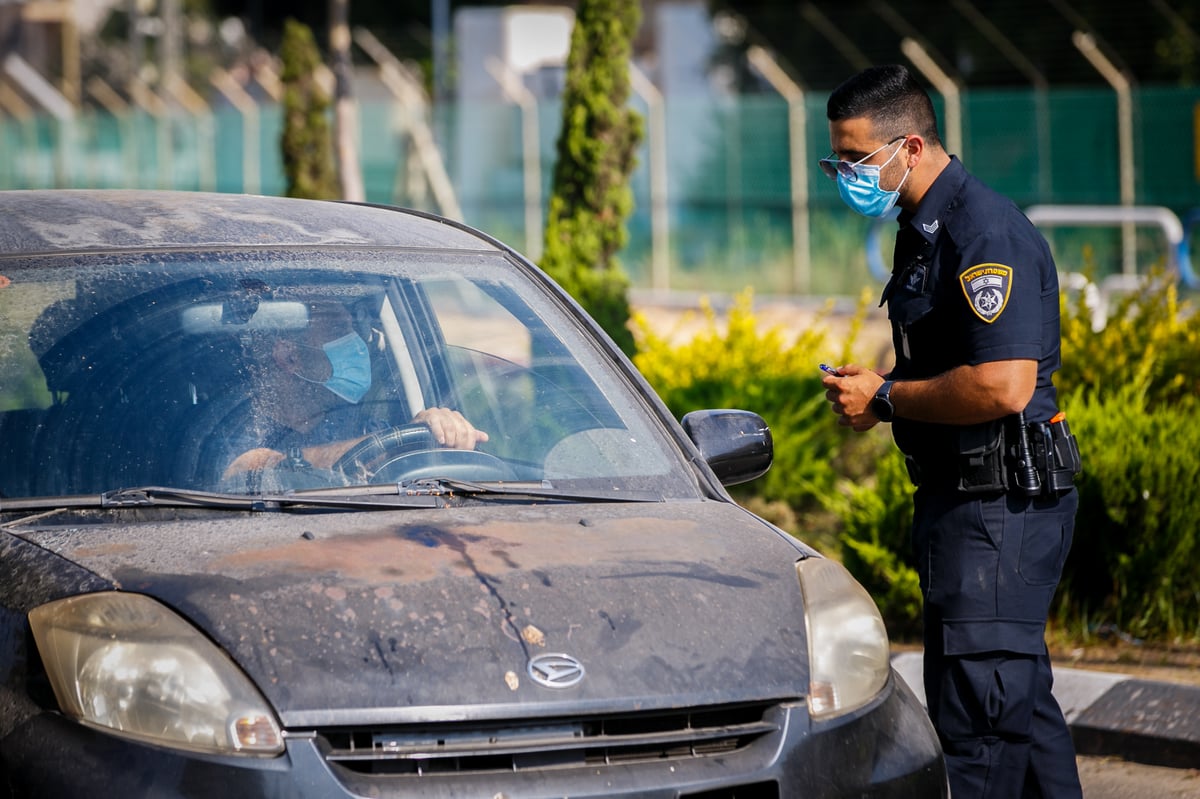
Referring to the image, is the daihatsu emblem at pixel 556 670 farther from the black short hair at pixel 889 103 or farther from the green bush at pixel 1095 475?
the green bush at pixel 1095 475

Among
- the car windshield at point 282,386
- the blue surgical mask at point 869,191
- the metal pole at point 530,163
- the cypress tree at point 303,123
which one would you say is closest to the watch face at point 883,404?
the blue surgical mask at point 869,191

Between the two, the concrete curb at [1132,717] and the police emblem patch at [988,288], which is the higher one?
the police emblem patch at [988,288]

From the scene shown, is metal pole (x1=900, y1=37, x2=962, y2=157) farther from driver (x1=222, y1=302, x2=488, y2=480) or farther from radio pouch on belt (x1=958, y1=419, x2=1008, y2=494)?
driver (x1=222, y1=302, x2=488, y2=480)

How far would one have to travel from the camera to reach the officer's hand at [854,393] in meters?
3.93

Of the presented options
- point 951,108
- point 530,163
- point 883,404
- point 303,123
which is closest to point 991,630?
point 883,404

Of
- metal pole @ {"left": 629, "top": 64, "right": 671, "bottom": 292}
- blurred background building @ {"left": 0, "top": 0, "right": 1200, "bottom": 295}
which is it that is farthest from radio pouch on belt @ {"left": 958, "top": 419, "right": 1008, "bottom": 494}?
metal pole @ {"left": 629, "top": 64, "right": 671, "bottom": 292}

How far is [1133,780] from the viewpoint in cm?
494

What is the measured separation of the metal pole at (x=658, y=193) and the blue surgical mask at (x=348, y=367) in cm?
1752

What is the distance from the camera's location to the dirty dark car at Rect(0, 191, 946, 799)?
260cm

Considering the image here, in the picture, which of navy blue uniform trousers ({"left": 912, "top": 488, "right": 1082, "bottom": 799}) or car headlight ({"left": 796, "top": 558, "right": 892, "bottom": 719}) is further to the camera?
navy blue uniform trousers ({"left": 912, "top": 488, "right": 1082, "bottom": 799})

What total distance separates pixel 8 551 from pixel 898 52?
67.8 feet

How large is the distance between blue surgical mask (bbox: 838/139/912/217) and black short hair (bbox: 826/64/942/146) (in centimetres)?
6

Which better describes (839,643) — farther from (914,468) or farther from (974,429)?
(914,468)

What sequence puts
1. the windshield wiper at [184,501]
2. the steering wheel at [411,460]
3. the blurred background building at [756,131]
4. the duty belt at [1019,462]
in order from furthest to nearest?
the blurred background building at [756,131]
the duty belt at [1019,462]
the steering wheel at [411,460]
the windshield wiper at [184,501]
